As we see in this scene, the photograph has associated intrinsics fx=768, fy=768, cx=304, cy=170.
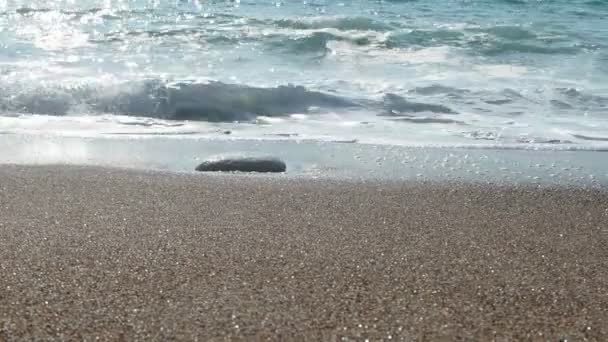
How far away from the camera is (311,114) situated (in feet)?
20.0

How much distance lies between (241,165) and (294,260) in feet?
5.50

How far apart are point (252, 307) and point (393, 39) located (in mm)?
8863

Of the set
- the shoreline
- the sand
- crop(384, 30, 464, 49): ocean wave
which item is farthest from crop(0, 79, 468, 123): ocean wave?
crop(384, 30, 464, 49): ocean wave

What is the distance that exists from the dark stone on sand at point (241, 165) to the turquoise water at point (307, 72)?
988 mm

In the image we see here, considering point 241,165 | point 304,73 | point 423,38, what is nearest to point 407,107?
point 304,73

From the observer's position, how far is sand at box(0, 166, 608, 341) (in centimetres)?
194

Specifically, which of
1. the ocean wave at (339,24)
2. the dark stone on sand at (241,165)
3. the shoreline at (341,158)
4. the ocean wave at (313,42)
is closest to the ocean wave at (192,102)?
the shoreline at (341,158)

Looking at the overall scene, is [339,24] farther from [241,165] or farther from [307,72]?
[241,165]

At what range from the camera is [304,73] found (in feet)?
26.9

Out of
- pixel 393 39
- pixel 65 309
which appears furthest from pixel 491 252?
pixel 393 39

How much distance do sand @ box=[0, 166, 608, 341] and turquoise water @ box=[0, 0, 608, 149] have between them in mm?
1592

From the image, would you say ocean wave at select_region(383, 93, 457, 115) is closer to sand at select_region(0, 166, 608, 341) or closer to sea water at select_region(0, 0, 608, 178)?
sea water at select_region(0, 0, 608, 178)

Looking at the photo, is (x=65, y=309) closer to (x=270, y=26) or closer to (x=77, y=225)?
(x=77, y=225)

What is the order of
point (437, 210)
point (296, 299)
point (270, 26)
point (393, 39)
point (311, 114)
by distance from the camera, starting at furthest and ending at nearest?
1. point (270, 26)
2. point (393, 39)
3. point (311, 114)
4. point (437, 210)
5. point (296, 299)
